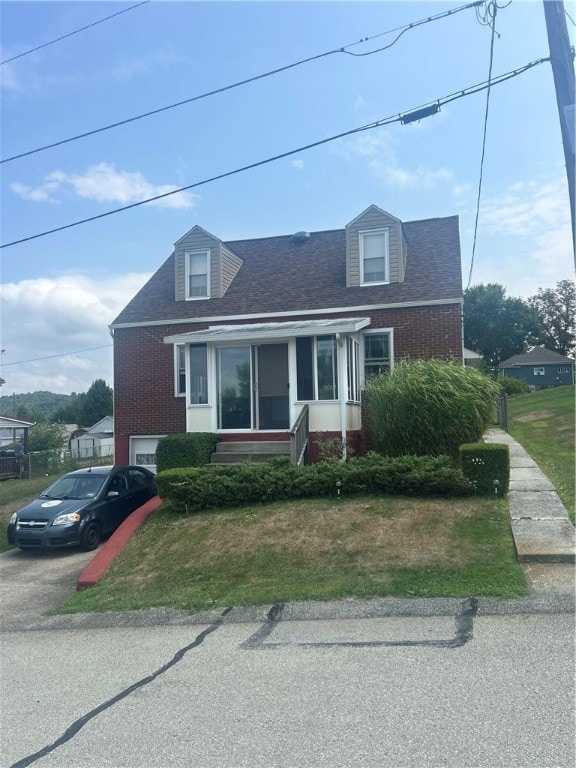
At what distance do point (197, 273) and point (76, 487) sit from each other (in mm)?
7817

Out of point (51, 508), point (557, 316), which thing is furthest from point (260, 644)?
point (557, 316)

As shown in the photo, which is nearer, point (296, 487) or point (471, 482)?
point (471, 482)

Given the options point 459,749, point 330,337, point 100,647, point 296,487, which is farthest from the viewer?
point 330,337

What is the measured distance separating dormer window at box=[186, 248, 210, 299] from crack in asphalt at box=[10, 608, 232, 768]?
512 inches

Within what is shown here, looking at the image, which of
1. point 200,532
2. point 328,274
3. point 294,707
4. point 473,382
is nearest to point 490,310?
point 328,274

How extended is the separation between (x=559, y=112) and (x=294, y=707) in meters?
6.57

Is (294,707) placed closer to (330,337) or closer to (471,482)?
(471,482)

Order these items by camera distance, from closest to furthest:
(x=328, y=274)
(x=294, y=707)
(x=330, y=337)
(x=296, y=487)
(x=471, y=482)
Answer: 1. (x=294, y=707)
2. (x=471, y=482)
3. (x=296, y=487)
4. (x=330, y=337)
5. (x=328, y=274)

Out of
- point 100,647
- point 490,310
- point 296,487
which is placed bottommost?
point 100,647

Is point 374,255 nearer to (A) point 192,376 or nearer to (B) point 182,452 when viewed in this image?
(A) point 192,376

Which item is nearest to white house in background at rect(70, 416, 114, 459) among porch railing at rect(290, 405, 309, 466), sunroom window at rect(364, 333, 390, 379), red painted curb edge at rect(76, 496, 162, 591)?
sunroom window at rect(364, 333, 390, 379)

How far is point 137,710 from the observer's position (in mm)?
4879

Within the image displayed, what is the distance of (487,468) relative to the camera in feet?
32.6

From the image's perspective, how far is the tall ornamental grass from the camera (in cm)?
1223
